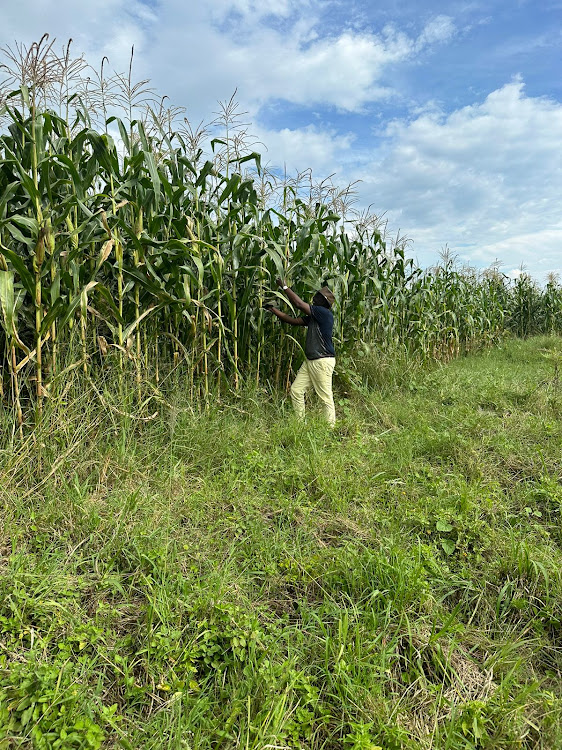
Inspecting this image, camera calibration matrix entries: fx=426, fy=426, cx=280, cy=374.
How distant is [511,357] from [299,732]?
31.9 feet

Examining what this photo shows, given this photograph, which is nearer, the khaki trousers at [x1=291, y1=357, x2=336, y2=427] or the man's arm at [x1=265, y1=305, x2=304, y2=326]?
the man's arm at [x1=265, y1=305, x2=304, y2=326]

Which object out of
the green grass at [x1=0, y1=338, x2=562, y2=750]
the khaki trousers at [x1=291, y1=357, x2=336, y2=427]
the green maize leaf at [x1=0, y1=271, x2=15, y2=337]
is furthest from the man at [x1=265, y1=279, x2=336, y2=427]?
the green maize leaf at [x1=0, y1=271, x2=15, y2=337]

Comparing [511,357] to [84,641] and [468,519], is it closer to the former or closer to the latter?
[468,519]

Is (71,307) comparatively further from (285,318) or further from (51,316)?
(285,318)

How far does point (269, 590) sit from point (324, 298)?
321cm

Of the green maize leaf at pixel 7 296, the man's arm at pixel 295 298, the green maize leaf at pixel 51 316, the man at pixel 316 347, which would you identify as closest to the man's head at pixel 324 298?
the man at pixel 316 347

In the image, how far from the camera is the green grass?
152 centimetres

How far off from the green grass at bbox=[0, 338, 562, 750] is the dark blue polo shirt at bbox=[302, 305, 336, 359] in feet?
4.25

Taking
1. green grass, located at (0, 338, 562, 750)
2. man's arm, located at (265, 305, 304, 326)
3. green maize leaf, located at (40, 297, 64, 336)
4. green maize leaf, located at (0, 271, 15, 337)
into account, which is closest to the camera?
green grass, located at (0, 338, 562, 750)

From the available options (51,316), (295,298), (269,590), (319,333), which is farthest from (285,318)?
(269,590)

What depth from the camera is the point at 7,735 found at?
1.39 m

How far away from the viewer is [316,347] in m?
4.66

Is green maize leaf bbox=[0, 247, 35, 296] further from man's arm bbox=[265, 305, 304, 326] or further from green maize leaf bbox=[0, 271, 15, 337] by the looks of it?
man's arm bbox=[265, 305, 304, 326]

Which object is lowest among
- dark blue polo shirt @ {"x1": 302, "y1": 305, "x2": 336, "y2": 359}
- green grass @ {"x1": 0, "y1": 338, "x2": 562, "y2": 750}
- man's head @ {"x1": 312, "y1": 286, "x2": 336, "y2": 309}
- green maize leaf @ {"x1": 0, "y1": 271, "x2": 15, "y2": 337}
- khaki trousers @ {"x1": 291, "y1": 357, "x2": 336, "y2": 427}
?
green grass @ {"x1": 0, "y1": 338, "x2": 562, "y2": 750}
